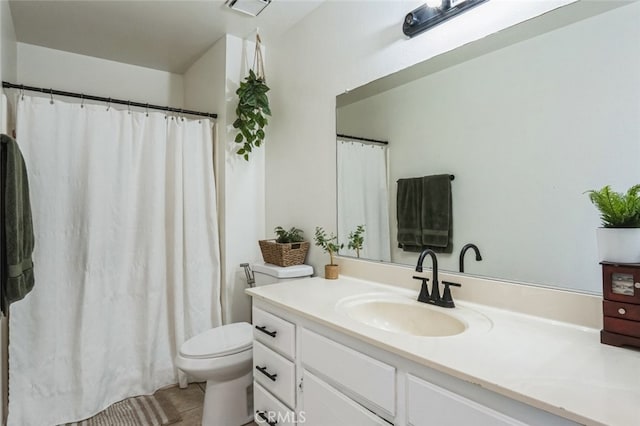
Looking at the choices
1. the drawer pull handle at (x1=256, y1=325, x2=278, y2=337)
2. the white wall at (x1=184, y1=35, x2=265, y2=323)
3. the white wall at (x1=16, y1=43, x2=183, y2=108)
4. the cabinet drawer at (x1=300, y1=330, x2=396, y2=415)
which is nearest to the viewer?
the cabinet drawer at (x1=300, y1=330, x2=396, y2=415)

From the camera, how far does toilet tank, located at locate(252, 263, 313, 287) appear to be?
2.02m

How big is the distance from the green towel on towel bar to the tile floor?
137 centimetres

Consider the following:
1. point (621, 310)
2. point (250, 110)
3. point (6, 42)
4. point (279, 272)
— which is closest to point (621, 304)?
point (621, 310)

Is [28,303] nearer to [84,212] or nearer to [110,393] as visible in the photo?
[84,212]

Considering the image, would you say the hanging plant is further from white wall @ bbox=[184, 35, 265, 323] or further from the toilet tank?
the toilet tank

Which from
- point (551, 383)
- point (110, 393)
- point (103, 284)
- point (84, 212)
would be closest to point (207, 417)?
point (110, 393)

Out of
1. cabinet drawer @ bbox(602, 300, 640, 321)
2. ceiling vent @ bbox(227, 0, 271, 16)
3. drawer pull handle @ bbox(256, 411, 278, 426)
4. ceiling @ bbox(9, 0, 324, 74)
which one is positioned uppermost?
ceiling @ bbox(9, 0, 324, 74)

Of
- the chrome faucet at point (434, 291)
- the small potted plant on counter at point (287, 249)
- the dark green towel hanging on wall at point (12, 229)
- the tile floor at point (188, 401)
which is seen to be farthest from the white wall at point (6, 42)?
the chrome faucet at point (434, 291)

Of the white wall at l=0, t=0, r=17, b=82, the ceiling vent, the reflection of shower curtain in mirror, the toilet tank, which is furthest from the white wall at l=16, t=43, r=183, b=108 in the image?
the reflection of shower curtain in mirror

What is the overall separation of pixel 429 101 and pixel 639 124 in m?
0.74

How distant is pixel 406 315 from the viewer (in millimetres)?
1404

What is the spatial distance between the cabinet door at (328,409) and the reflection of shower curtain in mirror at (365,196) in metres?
0.70

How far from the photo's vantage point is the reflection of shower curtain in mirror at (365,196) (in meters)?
1.73

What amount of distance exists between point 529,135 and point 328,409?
1193 millimetres
